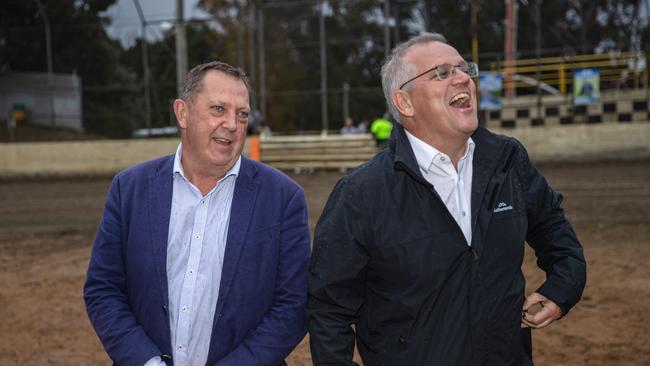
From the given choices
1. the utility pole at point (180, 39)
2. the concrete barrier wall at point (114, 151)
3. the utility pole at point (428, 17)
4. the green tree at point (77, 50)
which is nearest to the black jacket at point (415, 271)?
the concrete barrier wall at point (114, 151)

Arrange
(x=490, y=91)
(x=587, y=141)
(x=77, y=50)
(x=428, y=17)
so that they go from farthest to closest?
(x=77, y=50), (x=428, y=17), (x=490, y=91), (x=587, y=141)

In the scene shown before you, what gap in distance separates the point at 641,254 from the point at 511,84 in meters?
15.7

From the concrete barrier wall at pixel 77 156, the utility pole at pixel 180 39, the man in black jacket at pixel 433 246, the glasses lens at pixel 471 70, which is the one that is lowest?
the concrete barrier wall at pixel 77 156

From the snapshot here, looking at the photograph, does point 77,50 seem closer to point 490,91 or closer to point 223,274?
point 490,91

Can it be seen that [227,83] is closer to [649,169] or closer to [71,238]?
[71,238]

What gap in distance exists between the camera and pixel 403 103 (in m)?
2.57

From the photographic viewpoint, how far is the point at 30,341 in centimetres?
546

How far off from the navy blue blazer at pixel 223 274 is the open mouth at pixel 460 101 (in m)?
0.71

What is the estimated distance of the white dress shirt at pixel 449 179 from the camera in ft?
7.89

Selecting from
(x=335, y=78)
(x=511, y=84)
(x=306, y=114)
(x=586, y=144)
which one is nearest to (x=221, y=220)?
(x=586, y=144)

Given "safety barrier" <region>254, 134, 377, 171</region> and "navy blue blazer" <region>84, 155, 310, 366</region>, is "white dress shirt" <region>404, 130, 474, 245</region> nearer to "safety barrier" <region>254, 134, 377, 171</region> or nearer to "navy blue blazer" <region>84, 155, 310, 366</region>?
"navy blue blazer" <region>84, 155, 310, 366</region>

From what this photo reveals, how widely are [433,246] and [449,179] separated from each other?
28 cm

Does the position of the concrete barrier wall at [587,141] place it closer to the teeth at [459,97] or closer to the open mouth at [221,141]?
the teeth at [459,97]

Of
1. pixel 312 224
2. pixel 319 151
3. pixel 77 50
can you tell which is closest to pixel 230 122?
pixel 312 224
